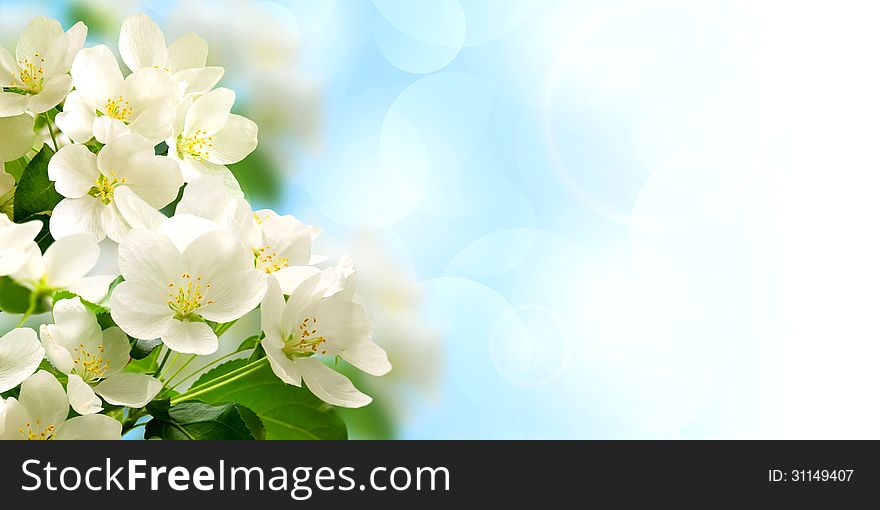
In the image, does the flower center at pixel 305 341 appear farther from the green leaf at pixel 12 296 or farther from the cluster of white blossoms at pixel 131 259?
the green leaf at pixel 12 296

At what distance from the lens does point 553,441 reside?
1.30 feet

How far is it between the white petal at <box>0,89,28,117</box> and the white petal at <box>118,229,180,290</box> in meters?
0.12

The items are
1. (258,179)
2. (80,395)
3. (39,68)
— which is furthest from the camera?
(258,179)

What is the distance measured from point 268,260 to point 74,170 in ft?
0.33

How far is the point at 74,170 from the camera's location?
42 cm

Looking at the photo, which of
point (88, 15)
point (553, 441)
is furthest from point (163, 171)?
point (88, 15)

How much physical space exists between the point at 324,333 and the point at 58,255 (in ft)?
0.39

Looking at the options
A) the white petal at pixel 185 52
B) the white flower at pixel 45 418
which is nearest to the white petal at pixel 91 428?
the white flower at pixel 45 418

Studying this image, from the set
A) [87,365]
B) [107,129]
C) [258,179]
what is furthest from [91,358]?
[258,179]

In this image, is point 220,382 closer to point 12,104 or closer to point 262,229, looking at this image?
point 262,229

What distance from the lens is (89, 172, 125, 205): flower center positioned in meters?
0.42

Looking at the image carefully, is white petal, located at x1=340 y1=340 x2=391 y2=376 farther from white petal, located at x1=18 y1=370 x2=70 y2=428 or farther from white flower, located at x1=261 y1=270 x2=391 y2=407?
white petal, located at x1=18 y1=370 x2=70 y2=428

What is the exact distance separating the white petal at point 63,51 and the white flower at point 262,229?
12cm

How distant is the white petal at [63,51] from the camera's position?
0.46m
